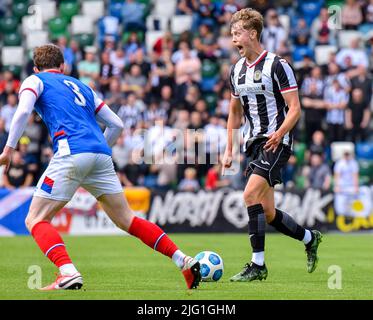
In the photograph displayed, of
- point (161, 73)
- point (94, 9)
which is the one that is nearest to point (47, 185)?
point (161, 73)

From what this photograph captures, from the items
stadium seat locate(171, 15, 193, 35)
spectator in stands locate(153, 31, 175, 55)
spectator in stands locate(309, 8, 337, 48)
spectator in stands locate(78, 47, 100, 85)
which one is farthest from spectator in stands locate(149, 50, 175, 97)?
spectator in stands locate(309, 8, 337, 48)

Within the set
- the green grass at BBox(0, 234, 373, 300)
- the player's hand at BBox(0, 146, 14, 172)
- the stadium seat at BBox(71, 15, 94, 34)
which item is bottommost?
the green grass at BBox(0, 234, 373, 300)

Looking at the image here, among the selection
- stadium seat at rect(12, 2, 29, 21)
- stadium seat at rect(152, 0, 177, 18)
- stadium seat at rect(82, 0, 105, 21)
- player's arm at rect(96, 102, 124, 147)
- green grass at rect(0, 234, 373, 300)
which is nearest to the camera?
green grass at rect(0, 234, 373, 300)

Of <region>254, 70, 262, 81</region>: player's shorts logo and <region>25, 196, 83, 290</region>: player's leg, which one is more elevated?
<region>254, 70, 262, 81</region>: player's shorts logo

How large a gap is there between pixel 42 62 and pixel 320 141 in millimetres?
12973

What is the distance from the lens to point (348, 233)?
19578 mm

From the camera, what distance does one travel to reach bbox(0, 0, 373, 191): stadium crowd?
20203 mm

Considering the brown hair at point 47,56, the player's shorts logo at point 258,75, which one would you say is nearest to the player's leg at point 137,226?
the brown hair at point 47,56

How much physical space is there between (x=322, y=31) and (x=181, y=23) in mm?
3474

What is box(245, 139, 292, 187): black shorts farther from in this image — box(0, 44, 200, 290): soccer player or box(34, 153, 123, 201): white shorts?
box(34, 153, 123, 201): white shorts

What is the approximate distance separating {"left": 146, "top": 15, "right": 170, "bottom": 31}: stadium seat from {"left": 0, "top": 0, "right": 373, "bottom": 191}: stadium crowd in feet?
0.24

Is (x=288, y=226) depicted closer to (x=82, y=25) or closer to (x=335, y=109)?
(x=335, y=109)

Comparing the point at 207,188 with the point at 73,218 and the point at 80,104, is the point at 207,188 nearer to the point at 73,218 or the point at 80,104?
the point at 73,218

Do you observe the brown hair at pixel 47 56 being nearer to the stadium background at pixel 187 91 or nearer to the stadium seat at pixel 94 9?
the stadium background at pixel 187 91
